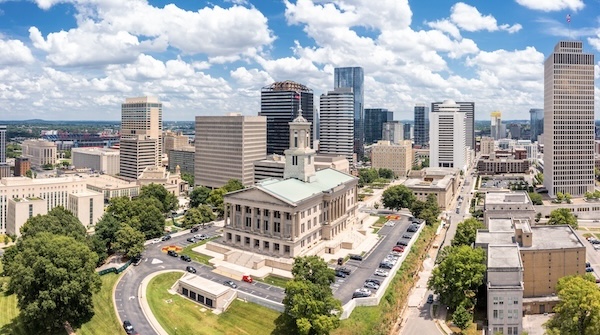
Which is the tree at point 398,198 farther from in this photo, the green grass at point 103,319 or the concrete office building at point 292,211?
the green grass at point 103,319

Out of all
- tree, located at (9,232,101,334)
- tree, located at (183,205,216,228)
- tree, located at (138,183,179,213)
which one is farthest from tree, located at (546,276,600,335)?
tree, located at (138,183,179,213)

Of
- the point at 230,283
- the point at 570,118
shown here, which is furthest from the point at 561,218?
the point at 230,283

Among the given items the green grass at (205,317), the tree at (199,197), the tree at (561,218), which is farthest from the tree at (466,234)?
the tree at (199,197)

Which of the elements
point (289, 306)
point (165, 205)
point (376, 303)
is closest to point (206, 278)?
point (289, 306)

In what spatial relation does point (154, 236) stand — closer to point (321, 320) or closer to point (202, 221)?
point (202, 221)

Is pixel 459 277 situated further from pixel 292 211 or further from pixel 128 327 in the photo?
pixel 128 327

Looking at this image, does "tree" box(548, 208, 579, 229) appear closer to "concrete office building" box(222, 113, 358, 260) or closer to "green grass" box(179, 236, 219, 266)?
"concrete office building" box(222, 113, 358, 260)
